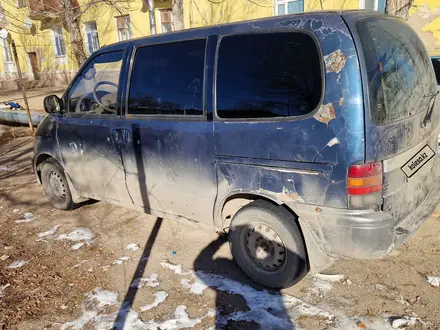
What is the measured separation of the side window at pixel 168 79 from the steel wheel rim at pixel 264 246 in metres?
1.04

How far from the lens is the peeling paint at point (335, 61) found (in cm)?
246

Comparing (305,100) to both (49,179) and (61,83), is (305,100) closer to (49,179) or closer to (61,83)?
(49,179)

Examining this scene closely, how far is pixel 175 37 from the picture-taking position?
342cm

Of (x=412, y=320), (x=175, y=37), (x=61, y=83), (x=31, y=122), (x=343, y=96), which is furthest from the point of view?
(x=61, y=83)

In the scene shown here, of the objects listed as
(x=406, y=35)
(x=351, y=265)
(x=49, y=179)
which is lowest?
(x=351, y=265)

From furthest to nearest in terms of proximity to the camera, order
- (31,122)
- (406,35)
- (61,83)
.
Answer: (61,83)
(31,122)
(406,35)

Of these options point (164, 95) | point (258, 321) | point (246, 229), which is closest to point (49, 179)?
point (164, 95)

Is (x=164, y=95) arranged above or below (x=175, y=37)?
below

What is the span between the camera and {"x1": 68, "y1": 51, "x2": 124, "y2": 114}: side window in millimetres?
3920

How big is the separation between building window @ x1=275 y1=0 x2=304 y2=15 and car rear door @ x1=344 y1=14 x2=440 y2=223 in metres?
10.5

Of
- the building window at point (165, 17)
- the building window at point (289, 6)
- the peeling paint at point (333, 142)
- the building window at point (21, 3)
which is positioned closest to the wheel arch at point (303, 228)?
the peeling paint at point (333, 142)

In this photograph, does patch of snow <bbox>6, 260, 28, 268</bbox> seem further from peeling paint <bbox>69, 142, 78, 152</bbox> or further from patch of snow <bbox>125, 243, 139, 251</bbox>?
peeling paint <bbox>69, 142, 78, 152</bbox>

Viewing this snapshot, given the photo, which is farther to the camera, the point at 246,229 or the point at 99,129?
the point at 99,129

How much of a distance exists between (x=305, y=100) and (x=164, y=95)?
4.50ft
